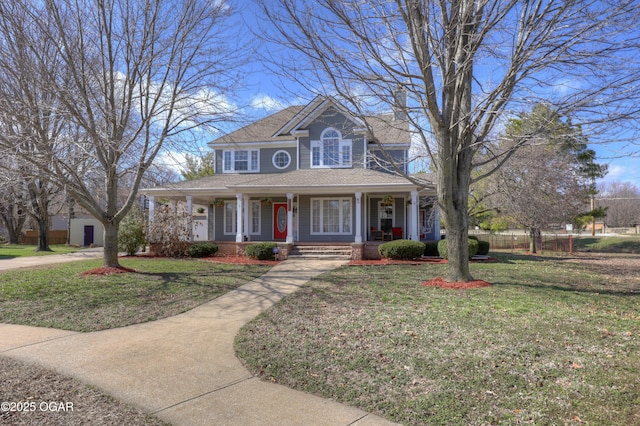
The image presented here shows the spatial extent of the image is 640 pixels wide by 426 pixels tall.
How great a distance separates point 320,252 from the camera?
56.1 feet

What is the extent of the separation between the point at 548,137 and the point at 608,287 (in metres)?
4.52

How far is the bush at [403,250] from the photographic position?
15734 millimetres

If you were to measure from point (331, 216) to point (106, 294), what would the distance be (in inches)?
475

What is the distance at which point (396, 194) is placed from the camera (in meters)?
19.3

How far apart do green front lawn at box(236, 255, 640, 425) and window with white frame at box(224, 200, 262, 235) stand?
39.9 ft

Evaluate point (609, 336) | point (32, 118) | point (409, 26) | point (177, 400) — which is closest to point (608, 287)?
point (609, 336)

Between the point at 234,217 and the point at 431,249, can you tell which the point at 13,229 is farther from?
the point at 431,249

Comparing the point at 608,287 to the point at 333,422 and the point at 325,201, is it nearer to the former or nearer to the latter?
the point at 333,422

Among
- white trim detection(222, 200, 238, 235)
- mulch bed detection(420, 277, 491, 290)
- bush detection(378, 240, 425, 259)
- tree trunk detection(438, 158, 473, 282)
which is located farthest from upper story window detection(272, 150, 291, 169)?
mulch bed detection(420, 277, 491, 290)

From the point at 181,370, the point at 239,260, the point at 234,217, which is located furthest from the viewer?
the point at 234,217

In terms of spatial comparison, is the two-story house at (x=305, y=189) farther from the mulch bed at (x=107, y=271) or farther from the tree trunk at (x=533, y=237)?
the tree trunk at (x=533, y=237)

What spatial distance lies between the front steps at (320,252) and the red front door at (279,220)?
3.01 m

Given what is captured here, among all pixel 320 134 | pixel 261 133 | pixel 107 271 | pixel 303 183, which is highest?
pixel 261 133

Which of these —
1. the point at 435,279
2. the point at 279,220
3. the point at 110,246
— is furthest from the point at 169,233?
the point at 435,279
